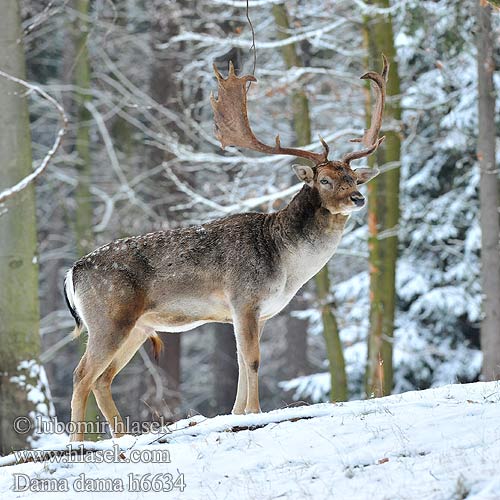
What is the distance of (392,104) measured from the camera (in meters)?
15.2

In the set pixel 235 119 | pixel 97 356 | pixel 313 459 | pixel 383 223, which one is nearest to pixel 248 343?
pixel 97 356

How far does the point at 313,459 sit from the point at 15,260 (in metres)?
6.18

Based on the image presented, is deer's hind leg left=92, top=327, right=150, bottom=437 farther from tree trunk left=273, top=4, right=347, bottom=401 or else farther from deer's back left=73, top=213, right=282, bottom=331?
tree trunk left=273, top=4, right=347, bottom=401

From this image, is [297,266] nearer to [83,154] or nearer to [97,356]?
[97,356]

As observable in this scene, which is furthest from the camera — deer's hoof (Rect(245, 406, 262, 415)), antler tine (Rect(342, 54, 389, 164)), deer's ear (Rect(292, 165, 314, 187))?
antler tine (Rect(342, 54, 389, 164))

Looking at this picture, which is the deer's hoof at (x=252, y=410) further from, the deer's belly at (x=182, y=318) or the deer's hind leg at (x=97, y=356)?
the deer's hind leg at (x=97, y=356)

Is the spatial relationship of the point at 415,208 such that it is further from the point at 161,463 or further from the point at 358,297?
the point at 161,463

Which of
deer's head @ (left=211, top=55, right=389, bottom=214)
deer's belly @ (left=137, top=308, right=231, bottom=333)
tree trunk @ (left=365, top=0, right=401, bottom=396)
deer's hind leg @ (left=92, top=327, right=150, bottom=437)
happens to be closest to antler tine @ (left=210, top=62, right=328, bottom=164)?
deer's head @ (left=211, top=55, right=389, bottom=214)

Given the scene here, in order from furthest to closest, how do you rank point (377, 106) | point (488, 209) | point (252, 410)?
point (488, 209) < point (377, 106) < point (252, 410)

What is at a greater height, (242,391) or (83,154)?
(83,154)

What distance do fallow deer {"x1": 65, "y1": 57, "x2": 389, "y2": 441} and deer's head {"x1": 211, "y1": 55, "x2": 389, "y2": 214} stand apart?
0.5 inches

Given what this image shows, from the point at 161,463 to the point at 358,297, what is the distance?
13778 mm

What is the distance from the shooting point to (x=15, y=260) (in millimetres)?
11227

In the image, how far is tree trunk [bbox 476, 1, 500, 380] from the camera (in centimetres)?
1357
